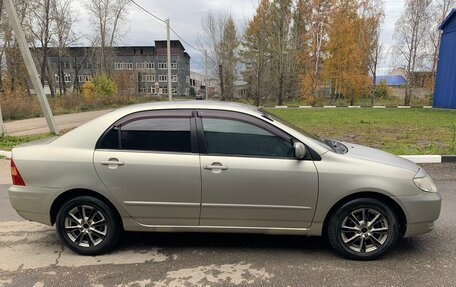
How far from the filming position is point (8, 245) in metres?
3.96

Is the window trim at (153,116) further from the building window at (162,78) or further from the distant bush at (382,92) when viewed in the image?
the building window at (162,78)

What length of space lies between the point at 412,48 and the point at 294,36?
44.5ft

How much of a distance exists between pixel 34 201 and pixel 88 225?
61cm

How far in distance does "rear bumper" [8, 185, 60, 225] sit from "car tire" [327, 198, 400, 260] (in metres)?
2.85

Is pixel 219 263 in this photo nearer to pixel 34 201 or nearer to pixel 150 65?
pixel 34 201

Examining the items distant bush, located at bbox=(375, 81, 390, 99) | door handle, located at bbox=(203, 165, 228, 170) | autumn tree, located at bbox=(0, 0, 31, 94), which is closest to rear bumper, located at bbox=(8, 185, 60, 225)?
door handle, located at bbox=(203, 165, 228, 170)

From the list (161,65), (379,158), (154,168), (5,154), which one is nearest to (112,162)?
(154,168)

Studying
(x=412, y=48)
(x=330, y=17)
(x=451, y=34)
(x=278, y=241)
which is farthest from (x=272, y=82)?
(x=278, y=241)

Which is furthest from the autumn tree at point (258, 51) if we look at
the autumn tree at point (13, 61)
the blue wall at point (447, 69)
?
the autumn tree at point (13, 61)

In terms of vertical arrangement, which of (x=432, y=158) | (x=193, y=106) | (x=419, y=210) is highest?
(x=193, y=106)

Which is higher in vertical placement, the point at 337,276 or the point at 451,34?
the point at 451,34

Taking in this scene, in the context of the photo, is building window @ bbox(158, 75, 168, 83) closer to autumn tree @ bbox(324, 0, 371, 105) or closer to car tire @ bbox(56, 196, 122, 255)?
autumn tree @ bbox(324, 0, 371, 105)

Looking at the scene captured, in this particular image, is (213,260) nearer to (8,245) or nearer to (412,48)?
(8,245)

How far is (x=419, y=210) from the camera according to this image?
11.2 feet
